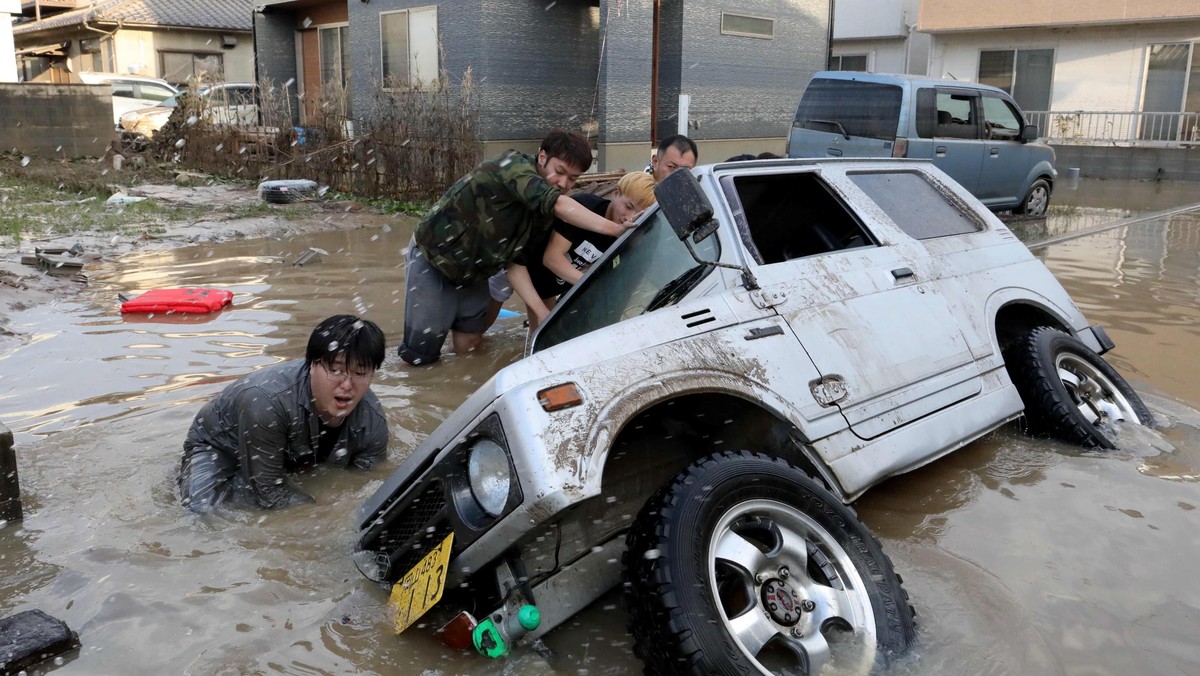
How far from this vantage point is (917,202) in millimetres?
4734

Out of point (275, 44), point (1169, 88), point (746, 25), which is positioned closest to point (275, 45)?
point (275, 44)

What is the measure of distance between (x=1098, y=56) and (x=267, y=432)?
25590 mm

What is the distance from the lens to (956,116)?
13.1 m

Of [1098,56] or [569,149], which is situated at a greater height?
[1098,56]

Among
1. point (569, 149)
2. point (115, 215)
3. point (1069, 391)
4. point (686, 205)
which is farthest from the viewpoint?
point (115, 215)

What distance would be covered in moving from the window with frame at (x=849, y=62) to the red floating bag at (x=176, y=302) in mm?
24511

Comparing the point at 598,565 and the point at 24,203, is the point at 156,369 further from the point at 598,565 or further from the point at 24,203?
the point at 24,203

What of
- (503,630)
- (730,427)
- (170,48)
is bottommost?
(503,630)

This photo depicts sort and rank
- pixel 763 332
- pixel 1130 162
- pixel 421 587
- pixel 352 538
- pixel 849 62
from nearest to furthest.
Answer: pixel 421 587 < pixel 763 332 < pixel 352 538 < pixel 1130 162 < pixel 849 62

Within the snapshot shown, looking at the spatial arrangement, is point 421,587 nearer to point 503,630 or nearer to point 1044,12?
point 503,630

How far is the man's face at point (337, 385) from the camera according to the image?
3.62 m

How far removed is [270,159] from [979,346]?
14.3 metres

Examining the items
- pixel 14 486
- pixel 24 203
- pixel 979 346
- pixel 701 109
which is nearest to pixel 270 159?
pixel 24 203

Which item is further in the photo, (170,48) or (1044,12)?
(170,48)
